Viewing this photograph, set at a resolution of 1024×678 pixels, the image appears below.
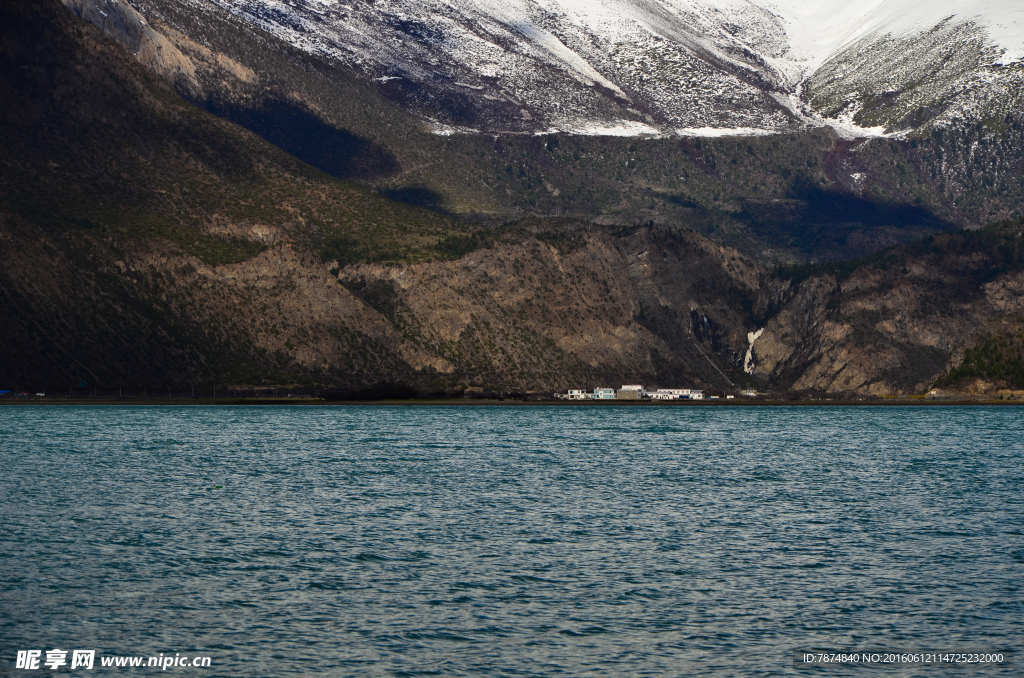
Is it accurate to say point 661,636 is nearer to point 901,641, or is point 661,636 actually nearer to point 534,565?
point 901,641

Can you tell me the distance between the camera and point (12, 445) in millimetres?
146750

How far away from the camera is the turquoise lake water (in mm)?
46719

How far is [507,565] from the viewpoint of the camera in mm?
62688

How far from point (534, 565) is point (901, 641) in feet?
65.8

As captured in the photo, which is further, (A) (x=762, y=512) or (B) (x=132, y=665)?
(A) (x=762, y=512)

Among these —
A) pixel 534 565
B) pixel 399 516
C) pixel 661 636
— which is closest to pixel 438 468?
pixel 399 516

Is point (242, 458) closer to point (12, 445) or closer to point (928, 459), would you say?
point (12, 445)

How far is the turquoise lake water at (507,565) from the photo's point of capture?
153ft

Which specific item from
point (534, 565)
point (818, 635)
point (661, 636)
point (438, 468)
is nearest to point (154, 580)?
point (534, 565)

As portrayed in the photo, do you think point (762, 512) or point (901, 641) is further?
point (762, 512)

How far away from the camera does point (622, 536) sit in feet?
A: 238

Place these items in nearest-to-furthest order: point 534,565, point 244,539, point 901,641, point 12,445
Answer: point 901,641, point 534,565, point 244,539, point 12,445

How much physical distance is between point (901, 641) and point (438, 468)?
74.8 m

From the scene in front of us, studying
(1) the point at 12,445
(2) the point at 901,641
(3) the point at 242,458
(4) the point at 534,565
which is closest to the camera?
(2) the point at 901,641
